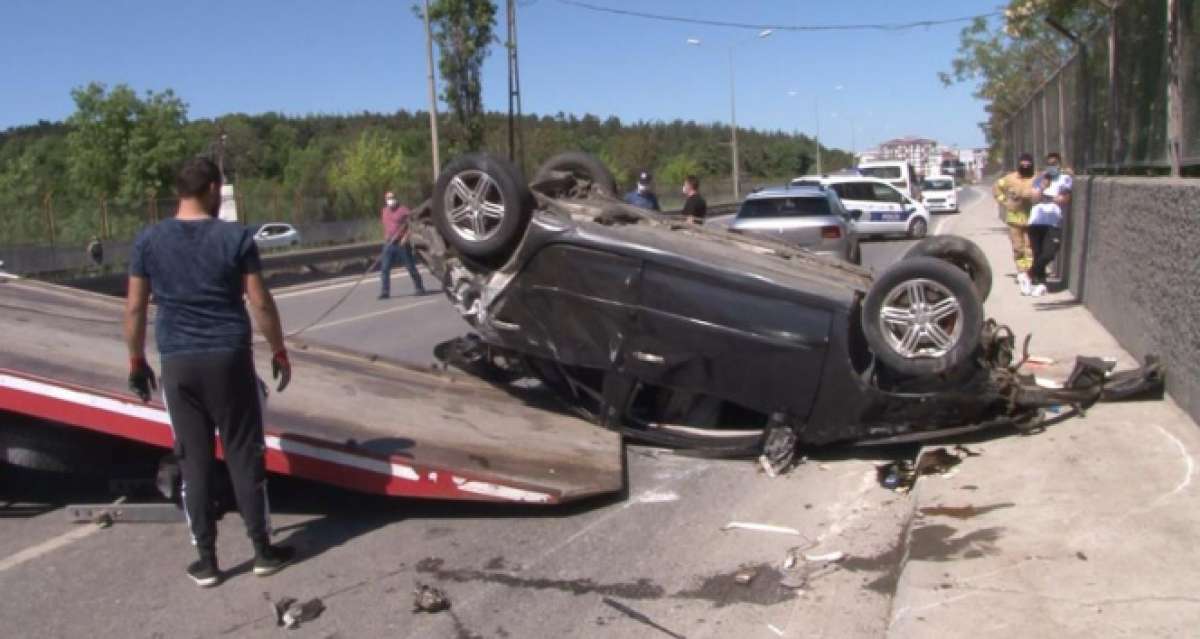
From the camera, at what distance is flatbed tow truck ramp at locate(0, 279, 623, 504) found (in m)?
5.38

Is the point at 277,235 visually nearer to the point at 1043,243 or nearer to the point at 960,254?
the point at 1043,243

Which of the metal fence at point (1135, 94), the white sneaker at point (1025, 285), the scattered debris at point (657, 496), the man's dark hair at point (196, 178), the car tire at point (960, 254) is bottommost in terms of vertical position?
the scattered debris at point (657, 496)

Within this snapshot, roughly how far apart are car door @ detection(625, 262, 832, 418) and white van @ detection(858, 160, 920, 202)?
32110 millimetres

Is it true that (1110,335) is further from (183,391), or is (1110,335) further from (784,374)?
(183,391)

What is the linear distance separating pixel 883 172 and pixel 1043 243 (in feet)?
86.7

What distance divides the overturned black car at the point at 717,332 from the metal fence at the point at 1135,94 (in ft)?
9.79

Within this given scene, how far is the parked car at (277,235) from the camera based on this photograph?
36.7 m

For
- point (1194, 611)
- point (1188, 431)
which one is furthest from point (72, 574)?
point (1188, 431)

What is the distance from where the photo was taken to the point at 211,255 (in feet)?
15.6

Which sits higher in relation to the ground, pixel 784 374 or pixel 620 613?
pixel 784 374

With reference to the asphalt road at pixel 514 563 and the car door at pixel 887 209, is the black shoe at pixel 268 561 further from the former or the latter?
the car door at pixel 887 209

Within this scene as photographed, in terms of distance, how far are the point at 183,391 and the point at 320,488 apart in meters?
1.74

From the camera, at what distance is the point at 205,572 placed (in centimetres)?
487

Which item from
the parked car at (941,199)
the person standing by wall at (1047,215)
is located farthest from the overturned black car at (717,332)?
the parked car at (941,199)
